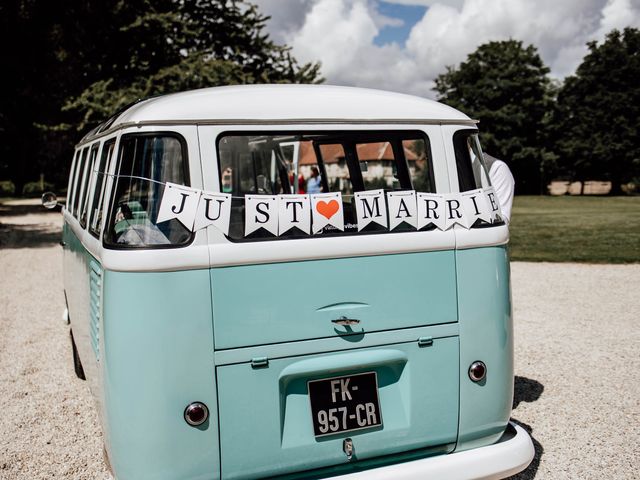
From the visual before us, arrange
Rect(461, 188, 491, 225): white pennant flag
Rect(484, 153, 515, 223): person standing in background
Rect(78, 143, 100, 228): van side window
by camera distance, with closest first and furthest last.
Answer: Rect(461, 188, 491, 225): white pennant flag, Rect(78, 143, 100, 228): van side window, Rect(484, 153, 515, 223): person standing in background

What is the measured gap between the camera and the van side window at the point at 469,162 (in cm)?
314

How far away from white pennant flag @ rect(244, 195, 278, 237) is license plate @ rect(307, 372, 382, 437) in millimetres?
747

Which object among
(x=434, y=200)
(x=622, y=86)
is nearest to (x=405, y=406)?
(x=434, y=200)

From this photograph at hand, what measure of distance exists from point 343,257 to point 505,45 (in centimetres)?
6104

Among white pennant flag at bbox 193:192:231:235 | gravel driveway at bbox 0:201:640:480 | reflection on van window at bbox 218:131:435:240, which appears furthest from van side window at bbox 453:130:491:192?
gravel driveway at bbox 0:201:640:480

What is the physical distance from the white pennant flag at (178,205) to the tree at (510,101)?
53.7 metres

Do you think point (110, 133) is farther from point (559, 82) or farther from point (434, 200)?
point (559, 82)

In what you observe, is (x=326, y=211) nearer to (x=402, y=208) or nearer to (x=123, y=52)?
(x=402, y=208)

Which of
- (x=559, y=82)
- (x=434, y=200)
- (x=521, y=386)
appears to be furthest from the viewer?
(x=559, y=82)

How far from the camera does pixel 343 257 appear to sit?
2838 mm

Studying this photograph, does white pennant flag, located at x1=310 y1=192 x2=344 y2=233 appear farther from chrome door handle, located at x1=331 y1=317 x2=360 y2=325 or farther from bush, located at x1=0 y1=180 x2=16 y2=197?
bush, located at x1=0 y1=180 x2=16 y2=197

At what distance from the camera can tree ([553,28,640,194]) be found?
51906 millimetres

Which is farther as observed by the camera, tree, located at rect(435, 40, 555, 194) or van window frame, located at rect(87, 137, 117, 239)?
tree, located at rect(435, 40, 555, 194)

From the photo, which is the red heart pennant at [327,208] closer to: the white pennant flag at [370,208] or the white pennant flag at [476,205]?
the white pennant flag at [370,208]
